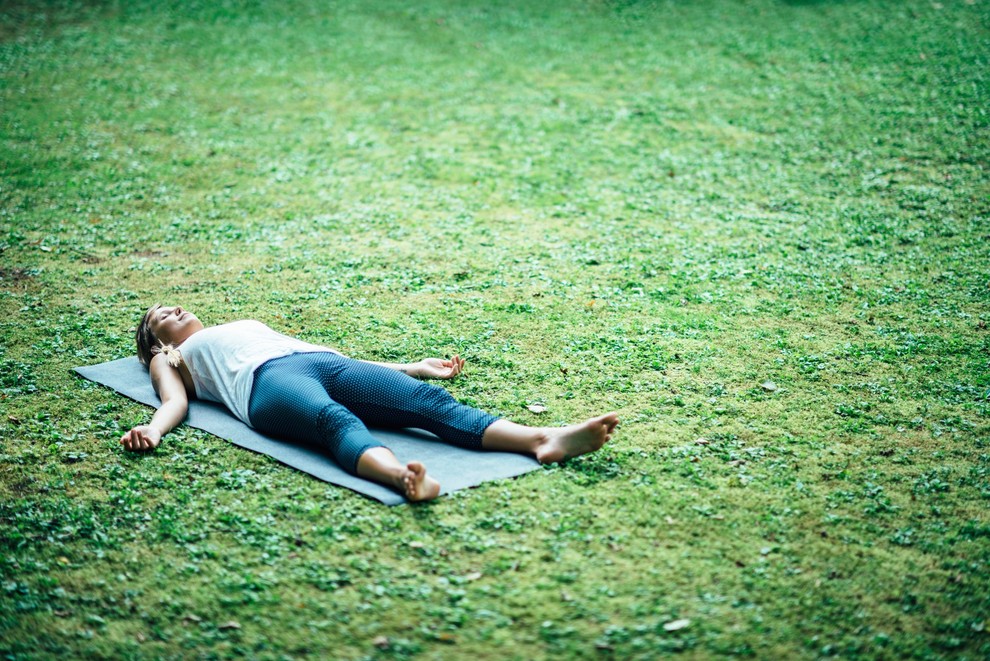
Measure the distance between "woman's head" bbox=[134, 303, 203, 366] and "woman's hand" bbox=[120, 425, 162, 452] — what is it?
2.63ft

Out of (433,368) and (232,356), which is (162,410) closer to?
(232,356)

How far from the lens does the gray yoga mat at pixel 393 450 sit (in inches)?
171

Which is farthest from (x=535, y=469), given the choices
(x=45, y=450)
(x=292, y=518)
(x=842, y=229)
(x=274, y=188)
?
(x=274, y=188)

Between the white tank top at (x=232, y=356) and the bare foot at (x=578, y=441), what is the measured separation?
155 cm

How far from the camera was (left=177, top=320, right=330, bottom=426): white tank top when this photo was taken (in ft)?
16.1

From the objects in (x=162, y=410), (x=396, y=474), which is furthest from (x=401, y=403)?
(x=162, y=410)

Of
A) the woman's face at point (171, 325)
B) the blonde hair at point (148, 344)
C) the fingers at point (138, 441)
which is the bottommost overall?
the fingers at point (138, 441)

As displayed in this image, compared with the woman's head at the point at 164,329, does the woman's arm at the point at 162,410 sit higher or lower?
lower

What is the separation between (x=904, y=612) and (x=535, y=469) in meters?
1.83

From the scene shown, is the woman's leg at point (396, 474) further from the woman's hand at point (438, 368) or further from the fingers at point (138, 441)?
the fingers at point (138, 441)

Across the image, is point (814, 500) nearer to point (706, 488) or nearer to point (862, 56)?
point (706, 488)

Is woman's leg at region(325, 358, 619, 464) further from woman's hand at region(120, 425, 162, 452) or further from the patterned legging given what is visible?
woman's hand at region(120, 425, 162, 452)

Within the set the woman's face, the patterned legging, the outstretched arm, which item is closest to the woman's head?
the woman's face

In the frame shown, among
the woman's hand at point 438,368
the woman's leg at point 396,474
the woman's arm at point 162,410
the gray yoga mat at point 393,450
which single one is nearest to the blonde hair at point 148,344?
the woman's arm at point 162,410
